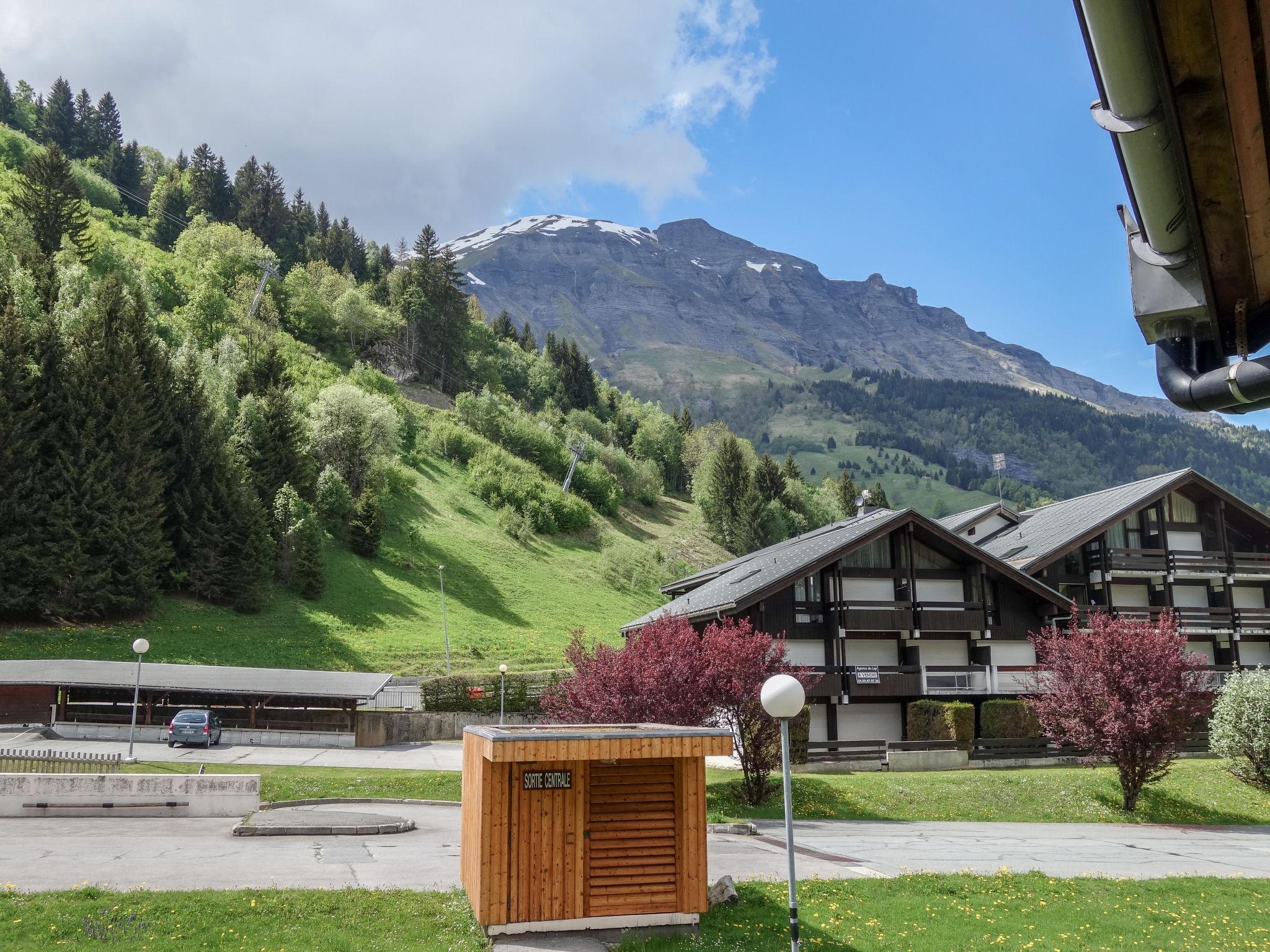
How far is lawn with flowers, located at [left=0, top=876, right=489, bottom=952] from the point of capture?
11625mm

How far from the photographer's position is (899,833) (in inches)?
904

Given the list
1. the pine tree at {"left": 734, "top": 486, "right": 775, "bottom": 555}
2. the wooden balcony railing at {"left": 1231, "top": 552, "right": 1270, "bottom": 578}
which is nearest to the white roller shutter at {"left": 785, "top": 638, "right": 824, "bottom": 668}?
the wooden balcony railing at {"left": 1231, "top": 552, "right": 1270, "bottom": 578}

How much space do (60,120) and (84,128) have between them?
319 centimetres

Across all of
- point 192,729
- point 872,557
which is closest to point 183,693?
point 192,729

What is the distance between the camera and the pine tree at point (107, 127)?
440 feet

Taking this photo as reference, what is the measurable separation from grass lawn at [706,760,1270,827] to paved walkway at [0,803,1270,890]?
1123 mm

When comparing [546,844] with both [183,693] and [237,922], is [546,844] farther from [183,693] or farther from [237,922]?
[183,693]

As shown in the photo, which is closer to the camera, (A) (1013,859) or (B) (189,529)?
(A) (1013,859)

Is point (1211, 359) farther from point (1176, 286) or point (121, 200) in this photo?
point (121, 200)

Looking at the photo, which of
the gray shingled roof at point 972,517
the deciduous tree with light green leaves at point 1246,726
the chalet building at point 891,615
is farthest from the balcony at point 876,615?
the gray shingled roof at point 972,517

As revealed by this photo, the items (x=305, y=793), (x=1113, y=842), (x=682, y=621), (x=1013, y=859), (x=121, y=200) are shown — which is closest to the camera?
(x=1013, y=859)

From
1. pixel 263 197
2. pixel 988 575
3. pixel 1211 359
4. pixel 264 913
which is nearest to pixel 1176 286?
pixel 1211 359

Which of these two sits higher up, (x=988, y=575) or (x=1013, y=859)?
(x=988, y=575)

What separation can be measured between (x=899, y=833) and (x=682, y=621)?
8.28m
